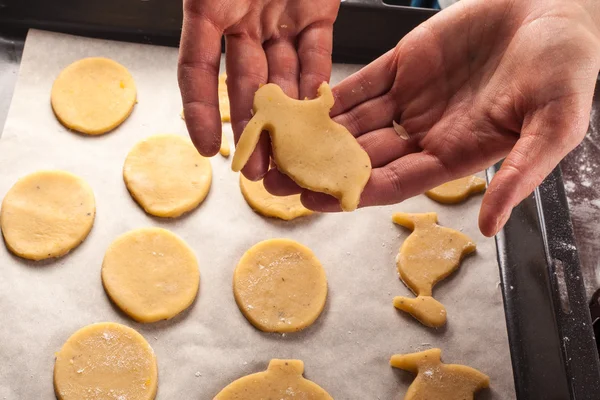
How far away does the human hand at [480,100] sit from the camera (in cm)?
162

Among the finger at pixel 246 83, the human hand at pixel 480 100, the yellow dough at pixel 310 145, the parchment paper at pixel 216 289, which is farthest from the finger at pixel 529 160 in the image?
the parchment paper at pixel 216 289

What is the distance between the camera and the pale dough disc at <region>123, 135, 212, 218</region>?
7.66ft

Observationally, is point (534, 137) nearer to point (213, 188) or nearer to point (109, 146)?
point (213, 188)

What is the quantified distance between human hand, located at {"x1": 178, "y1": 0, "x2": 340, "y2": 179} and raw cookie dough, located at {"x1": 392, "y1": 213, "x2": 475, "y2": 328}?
687mm

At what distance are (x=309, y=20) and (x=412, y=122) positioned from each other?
0.48 m

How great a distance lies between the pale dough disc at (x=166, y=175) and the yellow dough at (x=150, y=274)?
0.12m

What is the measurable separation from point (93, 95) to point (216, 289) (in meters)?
0.96

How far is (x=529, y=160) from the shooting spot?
1558 mm

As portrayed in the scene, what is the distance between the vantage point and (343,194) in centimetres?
179

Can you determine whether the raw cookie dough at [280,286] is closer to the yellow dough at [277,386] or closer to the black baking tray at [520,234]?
the yellow dough at [277,386]

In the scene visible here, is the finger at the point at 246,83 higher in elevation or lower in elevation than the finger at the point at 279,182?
higher

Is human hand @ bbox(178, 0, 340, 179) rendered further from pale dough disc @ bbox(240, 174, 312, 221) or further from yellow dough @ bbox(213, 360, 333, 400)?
yellow dough @ bbox(213, 360, 333, 400)

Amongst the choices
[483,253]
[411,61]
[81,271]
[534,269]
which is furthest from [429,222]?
[81,271]

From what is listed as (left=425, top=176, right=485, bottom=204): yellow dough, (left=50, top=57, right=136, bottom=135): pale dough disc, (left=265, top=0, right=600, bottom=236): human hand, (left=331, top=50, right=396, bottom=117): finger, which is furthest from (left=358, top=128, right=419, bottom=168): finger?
(left=50, top=57, right=136, bottom=135): pale dough disc
